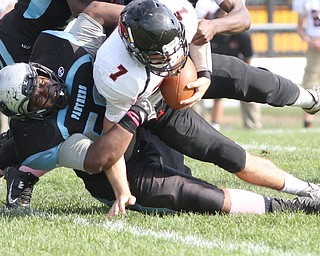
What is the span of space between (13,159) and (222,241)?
1.63m

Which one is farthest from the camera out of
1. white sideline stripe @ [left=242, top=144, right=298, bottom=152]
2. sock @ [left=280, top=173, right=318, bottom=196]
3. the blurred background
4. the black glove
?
the blurred background

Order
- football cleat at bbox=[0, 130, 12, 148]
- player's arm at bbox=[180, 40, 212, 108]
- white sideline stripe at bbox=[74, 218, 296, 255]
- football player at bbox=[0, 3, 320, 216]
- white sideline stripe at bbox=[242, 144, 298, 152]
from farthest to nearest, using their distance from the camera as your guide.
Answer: white sideline stripe at bbox=[242, 144, 298, 152], football cleat at bbox=[0, 130, 12, 148], player's arm at bbox=[180, 40, 212, 108], football player at bbox=[0, 3, 320, 216], white sideline stripe at bbox=[74, 218, 296, 255]

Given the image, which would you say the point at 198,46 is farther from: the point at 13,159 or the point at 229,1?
the point at 13,159

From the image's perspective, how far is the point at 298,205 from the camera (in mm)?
4297

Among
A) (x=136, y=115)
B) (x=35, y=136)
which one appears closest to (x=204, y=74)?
(x=136, y=115)

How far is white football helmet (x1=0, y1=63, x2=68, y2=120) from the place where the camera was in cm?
403

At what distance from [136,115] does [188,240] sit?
2.13 feet

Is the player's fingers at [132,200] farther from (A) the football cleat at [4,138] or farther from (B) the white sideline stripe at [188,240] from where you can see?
(A) the football cleat at [4,138]

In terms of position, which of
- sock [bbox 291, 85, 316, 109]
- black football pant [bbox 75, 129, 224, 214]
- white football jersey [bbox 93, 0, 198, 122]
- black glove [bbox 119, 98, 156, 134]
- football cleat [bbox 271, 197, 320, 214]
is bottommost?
football cleat [bbox 271, 197, 320, 214]

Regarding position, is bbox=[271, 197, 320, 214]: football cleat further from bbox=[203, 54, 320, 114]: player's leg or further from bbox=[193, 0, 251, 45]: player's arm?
bbox=[193, 0, 251, 45]: player's arm

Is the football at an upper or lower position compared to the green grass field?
upper

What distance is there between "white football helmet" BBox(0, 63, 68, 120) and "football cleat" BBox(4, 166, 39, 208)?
0.54 m

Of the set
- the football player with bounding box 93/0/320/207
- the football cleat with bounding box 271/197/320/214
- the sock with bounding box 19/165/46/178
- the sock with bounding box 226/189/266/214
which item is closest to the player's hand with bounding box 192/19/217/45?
the football player with bounding box 93/0/320/207

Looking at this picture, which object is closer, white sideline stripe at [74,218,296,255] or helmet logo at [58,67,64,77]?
white sideline stripe at [74,218,296,255]
